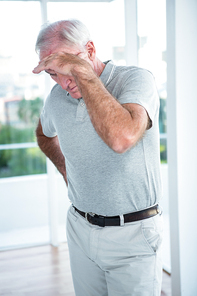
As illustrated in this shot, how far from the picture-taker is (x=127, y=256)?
4.02ft

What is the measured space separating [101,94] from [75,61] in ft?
0.60

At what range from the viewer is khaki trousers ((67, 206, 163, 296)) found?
1.20 meters

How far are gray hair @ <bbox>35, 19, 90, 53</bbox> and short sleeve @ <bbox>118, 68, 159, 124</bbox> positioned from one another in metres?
0.25

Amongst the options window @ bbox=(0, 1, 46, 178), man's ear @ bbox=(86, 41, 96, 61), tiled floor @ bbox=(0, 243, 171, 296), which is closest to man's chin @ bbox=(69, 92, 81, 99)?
man's ear @ bbox=(86, 41, 96, 61)

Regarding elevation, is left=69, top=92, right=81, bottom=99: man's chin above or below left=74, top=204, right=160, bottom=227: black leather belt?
above

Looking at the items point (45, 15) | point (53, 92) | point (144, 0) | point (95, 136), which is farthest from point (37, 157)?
point (95, 136)

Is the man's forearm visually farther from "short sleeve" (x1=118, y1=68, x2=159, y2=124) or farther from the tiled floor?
the tiled floor

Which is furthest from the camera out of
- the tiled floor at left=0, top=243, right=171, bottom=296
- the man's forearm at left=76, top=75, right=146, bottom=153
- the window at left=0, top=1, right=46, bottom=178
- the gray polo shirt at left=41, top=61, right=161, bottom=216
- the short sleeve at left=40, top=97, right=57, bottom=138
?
the window at left=0, top=1, right=46, bottom=178

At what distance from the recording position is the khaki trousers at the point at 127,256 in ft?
3.94

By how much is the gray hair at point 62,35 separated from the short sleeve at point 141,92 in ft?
0.83

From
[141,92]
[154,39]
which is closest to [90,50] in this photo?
[141,92]

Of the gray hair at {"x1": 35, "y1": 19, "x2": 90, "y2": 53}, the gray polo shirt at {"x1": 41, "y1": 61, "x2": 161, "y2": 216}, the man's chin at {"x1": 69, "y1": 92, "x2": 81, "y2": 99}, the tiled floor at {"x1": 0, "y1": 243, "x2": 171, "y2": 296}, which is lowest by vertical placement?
the tiled floor at {"x1": 0, "y1": 243, "x2": 171, "y2": 296}

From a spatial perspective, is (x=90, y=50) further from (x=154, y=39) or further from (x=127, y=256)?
(x=154, y=39)

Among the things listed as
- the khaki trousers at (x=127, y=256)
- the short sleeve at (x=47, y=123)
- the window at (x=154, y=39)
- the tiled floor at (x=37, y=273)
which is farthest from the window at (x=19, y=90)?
the khaki trousers at (x=127, y=256)
